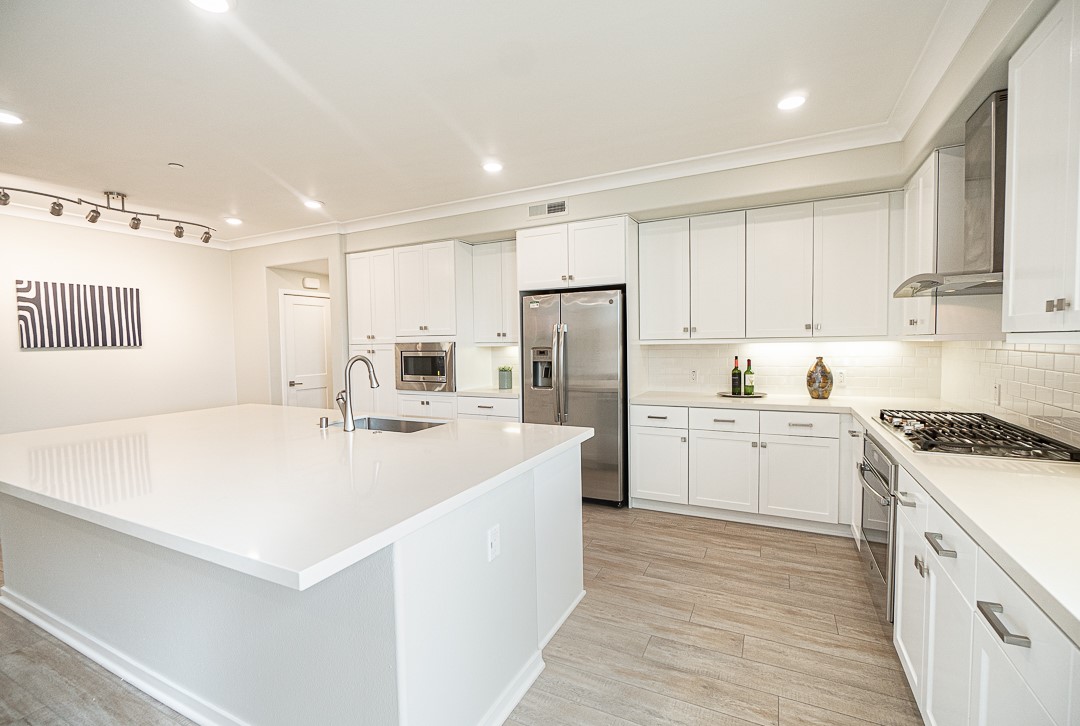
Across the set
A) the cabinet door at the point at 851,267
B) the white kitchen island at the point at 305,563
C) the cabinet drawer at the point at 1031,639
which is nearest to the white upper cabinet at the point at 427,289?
the white kitchen island at the point at 305,563

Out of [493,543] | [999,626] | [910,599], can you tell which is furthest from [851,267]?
[493,543]

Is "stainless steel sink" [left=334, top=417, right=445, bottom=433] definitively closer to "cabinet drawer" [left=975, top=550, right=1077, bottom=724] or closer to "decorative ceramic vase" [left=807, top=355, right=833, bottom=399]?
"cabinet drawer" [left=975, top=550, right=1077, bottom=724]

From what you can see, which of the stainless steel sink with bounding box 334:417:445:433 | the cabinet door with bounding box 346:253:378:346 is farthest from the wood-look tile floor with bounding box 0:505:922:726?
the cabinet door with bounding box 346:253:378:346

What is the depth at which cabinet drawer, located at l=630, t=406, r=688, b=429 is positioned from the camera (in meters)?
3.69

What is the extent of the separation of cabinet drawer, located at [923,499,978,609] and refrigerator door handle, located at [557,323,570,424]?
2696mm

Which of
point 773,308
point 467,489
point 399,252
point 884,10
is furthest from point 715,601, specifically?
point 399,252

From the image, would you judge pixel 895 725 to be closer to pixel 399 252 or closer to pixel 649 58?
pixel 649 58

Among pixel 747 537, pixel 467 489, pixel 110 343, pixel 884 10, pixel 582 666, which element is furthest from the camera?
pixel 110 343

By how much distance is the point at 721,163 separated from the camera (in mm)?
3342

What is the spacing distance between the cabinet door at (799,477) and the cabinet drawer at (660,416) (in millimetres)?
574

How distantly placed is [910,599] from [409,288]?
437 centimetres

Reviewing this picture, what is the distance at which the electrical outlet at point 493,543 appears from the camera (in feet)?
5.58

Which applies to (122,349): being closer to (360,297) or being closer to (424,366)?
(360,297)

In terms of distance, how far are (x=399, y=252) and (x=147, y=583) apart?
360 centimetres
